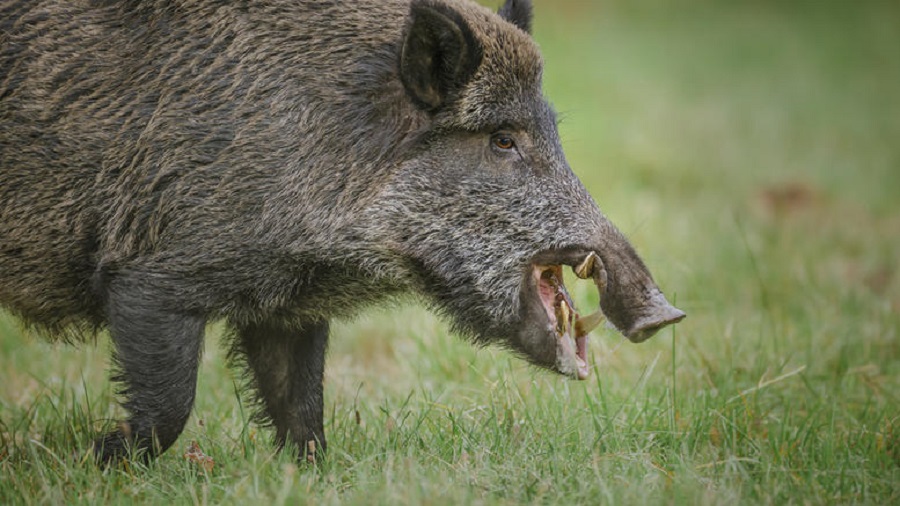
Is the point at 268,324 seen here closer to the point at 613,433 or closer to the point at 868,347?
the point at 613,433

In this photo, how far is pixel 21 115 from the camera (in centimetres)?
439

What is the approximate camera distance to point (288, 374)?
4.75 meters

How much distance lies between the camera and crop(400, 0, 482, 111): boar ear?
13.3 ft

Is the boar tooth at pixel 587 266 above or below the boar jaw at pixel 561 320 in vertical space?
above

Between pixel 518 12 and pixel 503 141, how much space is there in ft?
2.57

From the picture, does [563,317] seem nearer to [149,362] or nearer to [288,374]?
[288,374]

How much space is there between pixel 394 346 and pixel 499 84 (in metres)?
2.23

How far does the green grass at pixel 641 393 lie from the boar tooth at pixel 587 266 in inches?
24.4

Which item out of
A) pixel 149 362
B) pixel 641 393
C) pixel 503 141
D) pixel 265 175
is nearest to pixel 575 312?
pixel 503 141

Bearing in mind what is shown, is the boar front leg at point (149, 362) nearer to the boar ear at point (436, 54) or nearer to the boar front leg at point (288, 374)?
the boar front leg at point (288, 374)

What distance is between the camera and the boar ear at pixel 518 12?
4.80 m

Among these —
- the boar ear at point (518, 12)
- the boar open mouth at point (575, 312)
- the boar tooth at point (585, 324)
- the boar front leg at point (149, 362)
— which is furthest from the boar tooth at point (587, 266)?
the boar front leg at point (149, 362)

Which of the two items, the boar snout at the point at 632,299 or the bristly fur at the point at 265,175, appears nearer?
the boar snout at the point at 632,299

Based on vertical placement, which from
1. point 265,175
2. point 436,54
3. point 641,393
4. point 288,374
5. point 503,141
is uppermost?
point 436,54
